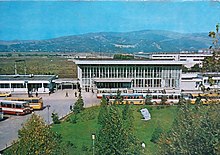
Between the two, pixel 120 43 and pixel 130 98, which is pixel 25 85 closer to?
pixel 130 98

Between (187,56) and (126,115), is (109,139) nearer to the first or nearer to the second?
(126,115)

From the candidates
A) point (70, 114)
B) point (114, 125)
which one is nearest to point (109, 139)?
point (114, 125)

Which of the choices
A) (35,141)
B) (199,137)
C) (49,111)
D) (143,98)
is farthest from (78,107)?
(199,137)

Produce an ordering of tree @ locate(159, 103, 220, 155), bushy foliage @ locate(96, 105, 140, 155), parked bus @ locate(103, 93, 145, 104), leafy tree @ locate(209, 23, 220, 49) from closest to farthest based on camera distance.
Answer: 1. leafy tree @ locate(209, 23, 220, 49)
2. tree @ locate(159, 103, 220, 155)
3. bushy foliage @ locate(96, 105, 140, 155)
4. parked bus @ locate(103, 93, 145, 104)

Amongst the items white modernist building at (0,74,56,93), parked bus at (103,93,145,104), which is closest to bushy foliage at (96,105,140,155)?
parked bus at (103,93,145,104)

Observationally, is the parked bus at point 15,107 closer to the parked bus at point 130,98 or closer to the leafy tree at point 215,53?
the parked bus at point 130,98

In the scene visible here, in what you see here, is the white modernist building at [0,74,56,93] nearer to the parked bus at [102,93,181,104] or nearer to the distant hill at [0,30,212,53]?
the parked bus at [102,93,181,104]
